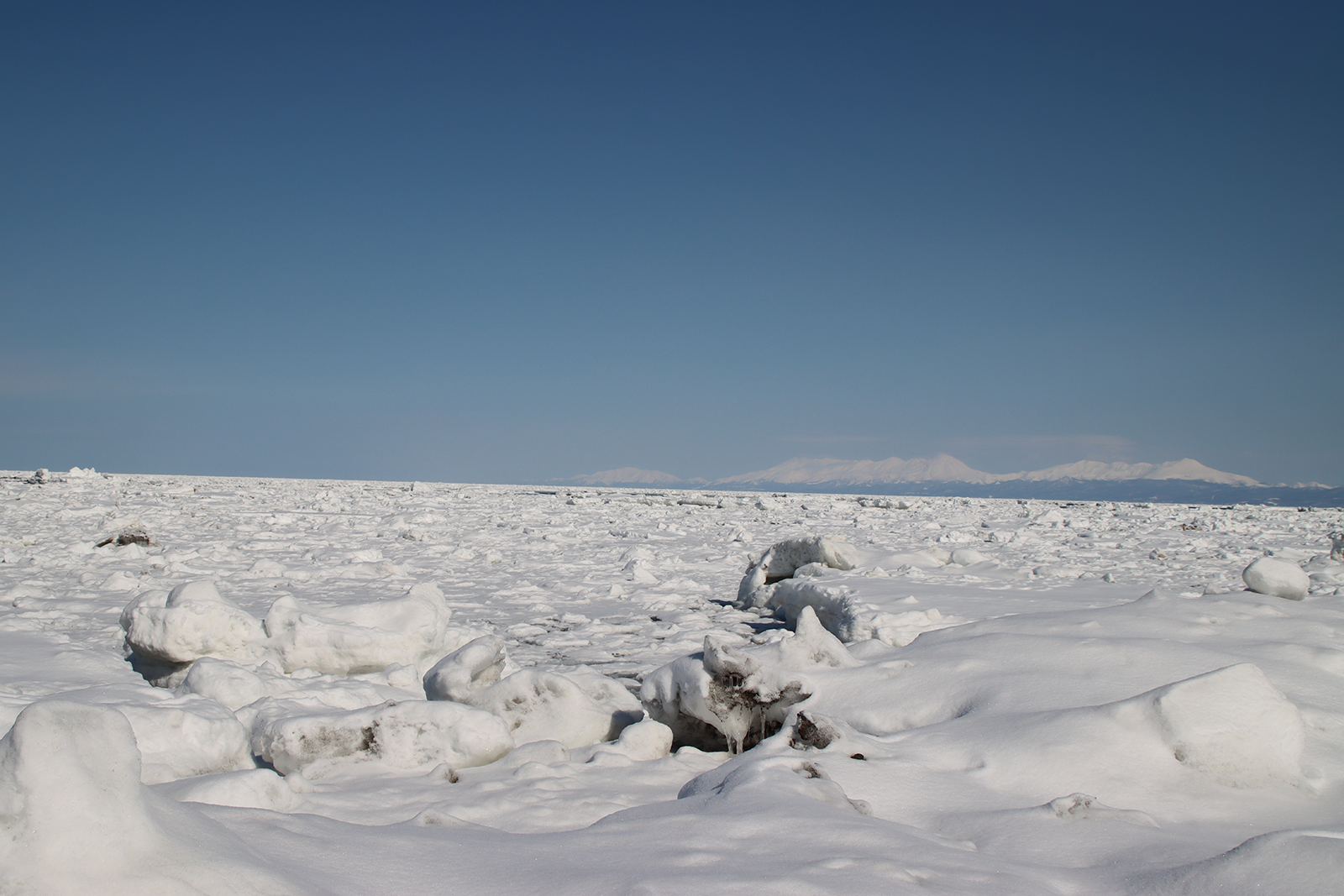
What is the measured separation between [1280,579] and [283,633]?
22.4 feet

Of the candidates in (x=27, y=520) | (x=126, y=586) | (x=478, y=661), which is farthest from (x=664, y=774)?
(x=27, y=520)

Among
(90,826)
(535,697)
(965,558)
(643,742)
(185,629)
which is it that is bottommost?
(643,742)

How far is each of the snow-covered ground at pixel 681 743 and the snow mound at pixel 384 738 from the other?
0.01 meters

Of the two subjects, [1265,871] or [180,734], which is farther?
[180,734]

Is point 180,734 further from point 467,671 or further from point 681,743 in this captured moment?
point 681,743

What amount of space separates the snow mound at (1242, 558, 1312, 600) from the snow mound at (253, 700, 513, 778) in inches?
213

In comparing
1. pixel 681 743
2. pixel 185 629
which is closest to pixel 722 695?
pixel 681 743

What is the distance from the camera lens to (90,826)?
1.49m

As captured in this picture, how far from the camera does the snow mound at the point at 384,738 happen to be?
3285mm

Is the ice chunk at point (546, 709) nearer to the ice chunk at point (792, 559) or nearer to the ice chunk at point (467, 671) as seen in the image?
the ice chunk at point (467, 671)

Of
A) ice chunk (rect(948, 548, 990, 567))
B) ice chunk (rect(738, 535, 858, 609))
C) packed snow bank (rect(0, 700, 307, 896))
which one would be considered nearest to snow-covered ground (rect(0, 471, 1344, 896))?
packed snow bank (rect(0, 700, 307, 896))

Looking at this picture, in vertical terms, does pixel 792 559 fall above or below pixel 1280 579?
below

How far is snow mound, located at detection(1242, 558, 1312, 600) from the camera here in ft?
18.3

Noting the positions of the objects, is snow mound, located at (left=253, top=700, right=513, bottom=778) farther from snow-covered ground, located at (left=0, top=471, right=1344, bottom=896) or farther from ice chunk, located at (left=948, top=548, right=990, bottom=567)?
ice chunk, located at (left=948, top=548, right=990, bottom=567)
